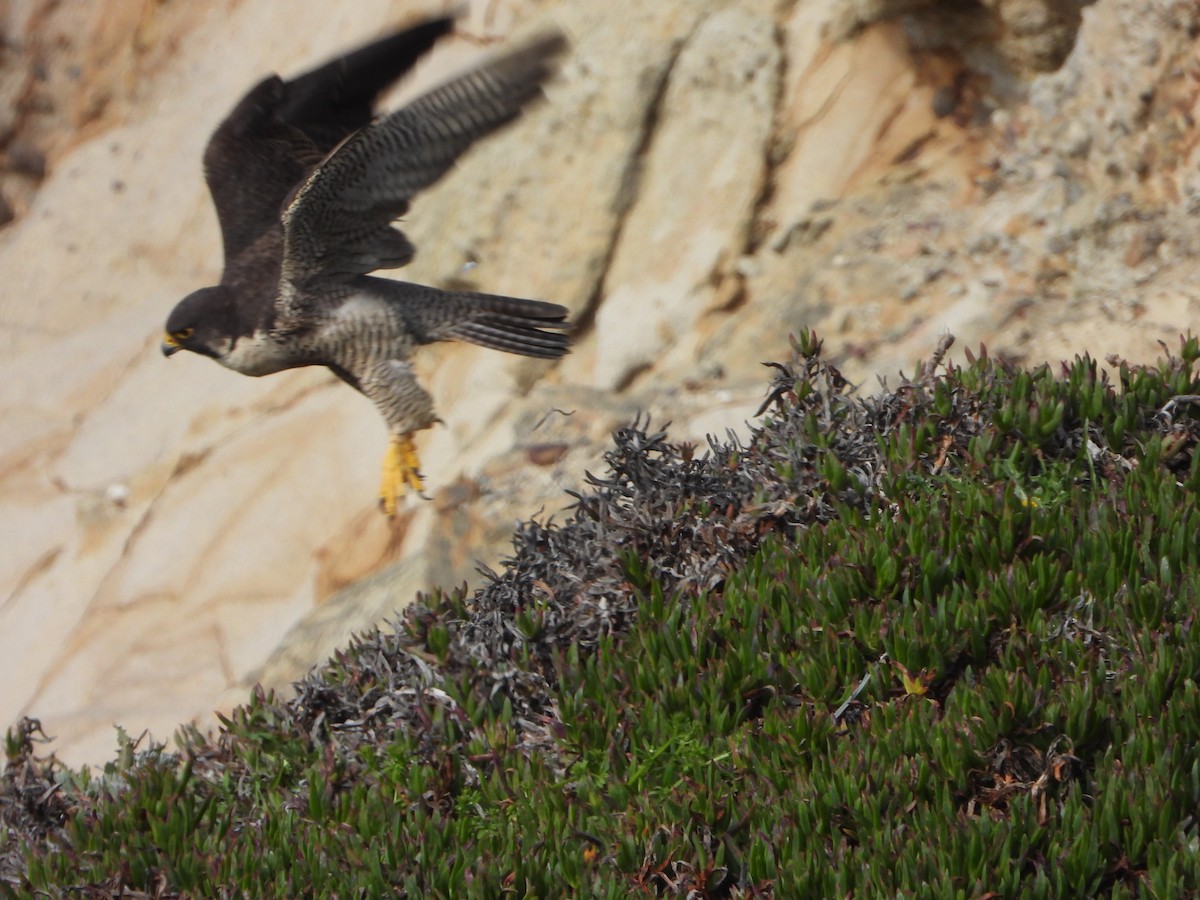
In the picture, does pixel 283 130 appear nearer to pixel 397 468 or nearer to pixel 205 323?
pixel 205 323

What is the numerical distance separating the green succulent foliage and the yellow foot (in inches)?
86.3

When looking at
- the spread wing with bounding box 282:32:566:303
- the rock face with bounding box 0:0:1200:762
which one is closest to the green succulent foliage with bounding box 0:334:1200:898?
the spread wing with bounding box 282:32:566:303

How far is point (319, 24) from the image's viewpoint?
1210cm

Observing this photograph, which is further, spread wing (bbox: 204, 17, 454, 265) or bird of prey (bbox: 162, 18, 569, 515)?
spread wing (bbox: 204, 17, 454, 265)

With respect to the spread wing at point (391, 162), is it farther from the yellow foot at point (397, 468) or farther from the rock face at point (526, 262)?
the rock face at point (526, 262)

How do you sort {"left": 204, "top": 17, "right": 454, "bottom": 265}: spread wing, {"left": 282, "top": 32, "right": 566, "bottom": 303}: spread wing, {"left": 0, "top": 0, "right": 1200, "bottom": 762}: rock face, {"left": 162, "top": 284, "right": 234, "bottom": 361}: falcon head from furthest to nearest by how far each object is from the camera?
{"left": 0, "top": 0, "right": 1200, "bottom": 762}: rock face, {"left": 162, "top": 284, "right": 234, "bottom": 361}: falcon head, {"left": 204, "top": 17, "right": 454, "bottom": 265}: spread wing, {"left": 282, "top": 32, "right": 566, "bottom": 303}: spread wing

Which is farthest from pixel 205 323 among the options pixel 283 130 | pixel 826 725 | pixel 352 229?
pixel 826 725

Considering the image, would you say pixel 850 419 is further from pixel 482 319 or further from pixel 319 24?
pixel 319 24

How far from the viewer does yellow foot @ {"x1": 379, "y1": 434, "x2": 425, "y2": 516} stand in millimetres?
6766

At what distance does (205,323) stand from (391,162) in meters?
1.13

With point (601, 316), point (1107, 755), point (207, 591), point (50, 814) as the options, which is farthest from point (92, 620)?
point (1107, 755)

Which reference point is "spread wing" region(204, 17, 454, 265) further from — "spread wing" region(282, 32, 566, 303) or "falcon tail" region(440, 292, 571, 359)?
"falcon tail" region(440, 292, 571, 359)

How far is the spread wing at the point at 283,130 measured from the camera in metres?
Answer: 6.05

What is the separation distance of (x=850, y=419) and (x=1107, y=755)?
6.25ft
